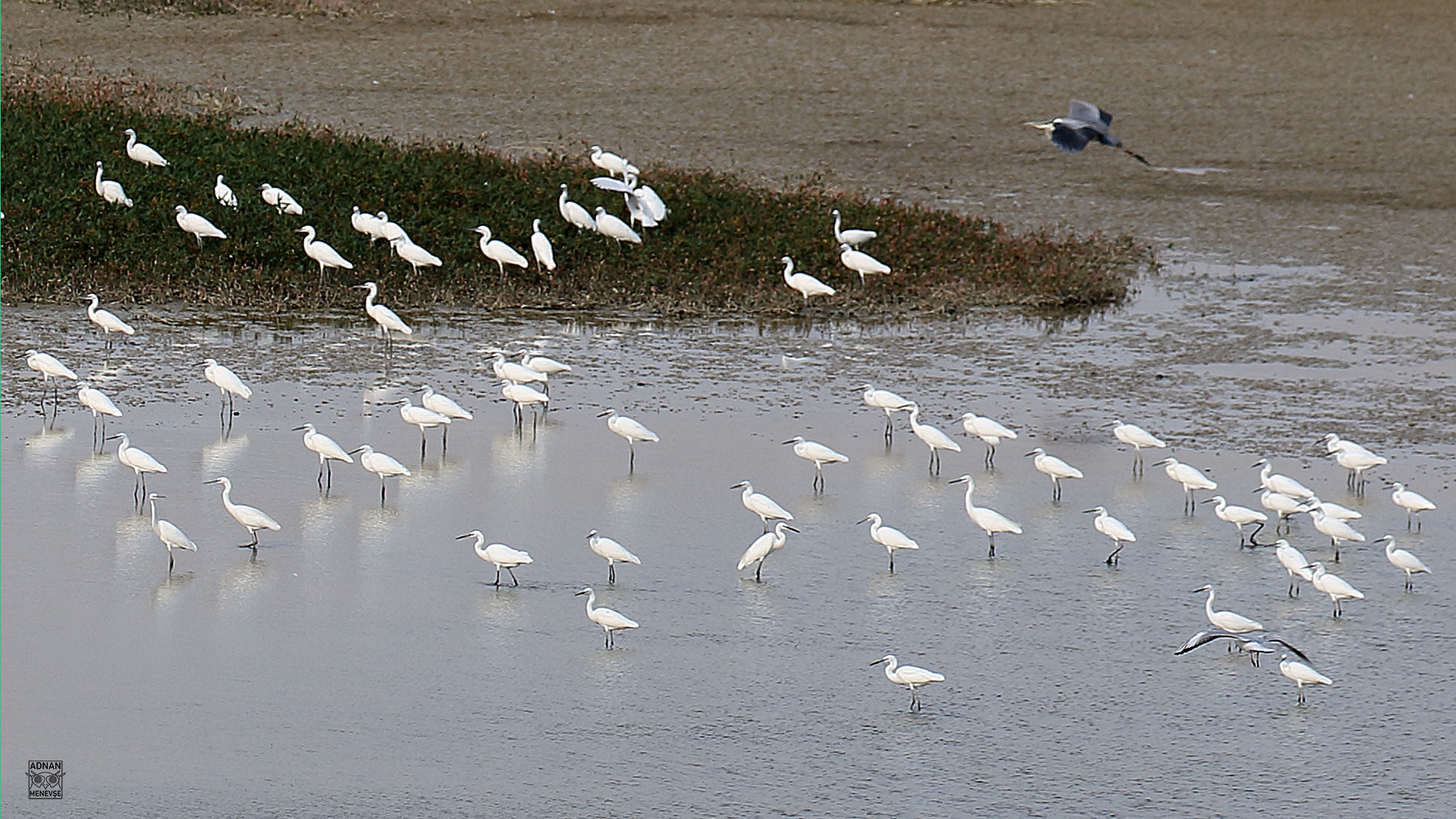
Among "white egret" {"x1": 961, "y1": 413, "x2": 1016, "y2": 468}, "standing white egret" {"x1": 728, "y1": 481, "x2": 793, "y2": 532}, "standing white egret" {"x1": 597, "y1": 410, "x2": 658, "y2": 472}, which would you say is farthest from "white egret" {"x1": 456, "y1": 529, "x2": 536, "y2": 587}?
"white egret" {"x1": 961, "y1": 413, "x2": 1016, "y2": 468}

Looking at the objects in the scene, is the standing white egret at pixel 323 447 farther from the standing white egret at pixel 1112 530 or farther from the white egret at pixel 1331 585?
the white egret at pixel 1331 585

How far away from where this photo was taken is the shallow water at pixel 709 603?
930cm

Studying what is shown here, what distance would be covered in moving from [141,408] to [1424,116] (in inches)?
886

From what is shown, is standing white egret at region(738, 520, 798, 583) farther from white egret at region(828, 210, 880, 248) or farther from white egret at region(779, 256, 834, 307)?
white egret at region(828, 210, 880, 248)

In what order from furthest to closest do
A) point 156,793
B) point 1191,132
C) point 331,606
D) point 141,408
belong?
point 1191,132 → point 141,408 → point 331,606 → point 156,793

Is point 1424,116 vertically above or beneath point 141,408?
above

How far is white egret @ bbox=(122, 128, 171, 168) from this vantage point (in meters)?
23.7

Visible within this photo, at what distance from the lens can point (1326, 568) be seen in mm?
12320

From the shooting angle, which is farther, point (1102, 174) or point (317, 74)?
point (317, 74)

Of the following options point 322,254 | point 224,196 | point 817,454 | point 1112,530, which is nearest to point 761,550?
point 1112,530

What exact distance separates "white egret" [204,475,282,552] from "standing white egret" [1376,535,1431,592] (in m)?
6.51

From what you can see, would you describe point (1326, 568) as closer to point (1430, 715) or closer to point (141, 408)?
point (1430, 715)

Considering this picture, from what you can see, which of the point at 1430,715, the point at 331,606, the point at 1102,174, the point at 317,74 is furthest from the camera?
the point at 317,74

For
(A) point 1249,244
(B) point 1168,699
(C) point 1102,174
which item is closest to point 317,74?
(C) point 1102,174
